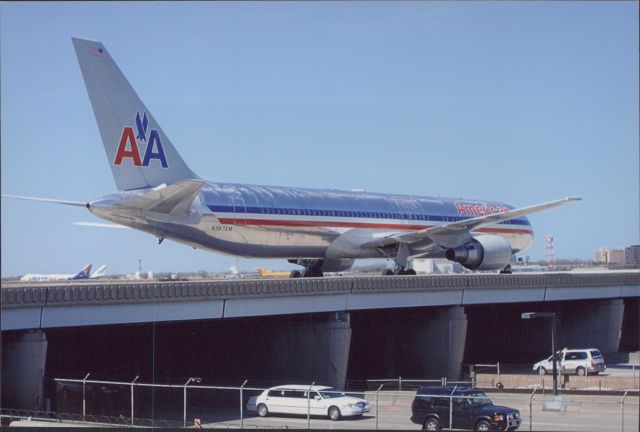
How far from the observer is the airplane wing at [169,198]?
38.3 m

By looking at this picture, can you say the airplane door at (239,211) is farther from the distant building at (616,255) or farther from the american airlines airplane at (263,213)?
the distant building at (616,255)

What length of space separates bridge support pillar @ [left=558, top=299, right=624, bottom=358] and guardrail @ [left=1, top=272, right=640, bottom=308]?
1.55 metres

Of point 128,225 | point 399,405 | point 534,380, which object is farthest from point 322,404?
point 534,380

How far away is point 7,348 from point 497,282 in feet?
98.2

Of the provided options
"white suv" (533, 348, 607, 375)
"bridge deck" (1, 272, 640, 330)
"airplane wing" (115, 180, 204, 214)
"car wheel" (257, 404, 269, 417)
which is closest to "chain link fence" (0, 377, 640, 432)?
"car wheel" (257, 404, 269, 417)

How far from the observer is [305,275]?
57250 mm

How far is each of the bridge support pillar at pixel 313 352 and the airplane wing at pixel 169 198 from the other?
6682 mm

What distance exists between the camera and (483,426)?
917 inches

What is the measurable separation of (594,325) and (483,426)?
41338 mm

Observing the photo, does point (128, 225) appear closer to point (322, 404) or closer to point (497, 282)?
point (322, 404)

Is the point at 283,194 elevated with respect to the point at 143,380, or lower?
elevated

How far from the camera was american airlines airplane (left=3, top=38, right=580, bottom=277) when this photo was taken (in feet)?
131

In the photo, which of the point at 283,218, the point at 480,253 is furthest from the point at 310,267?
the point at 283,218

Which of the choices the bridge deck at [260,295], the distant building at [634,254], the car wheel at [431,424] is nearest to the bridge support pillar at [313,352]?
the bridge deck at [260,295]
